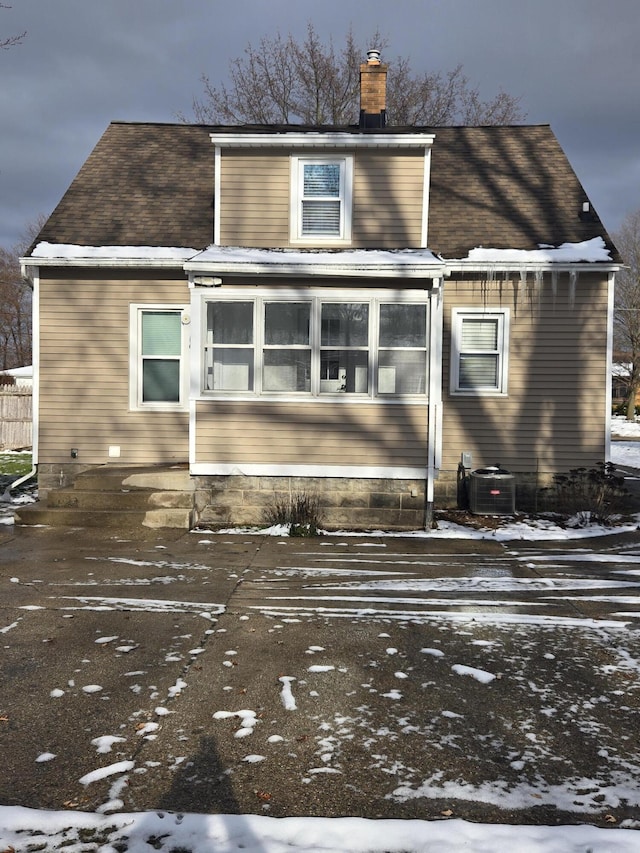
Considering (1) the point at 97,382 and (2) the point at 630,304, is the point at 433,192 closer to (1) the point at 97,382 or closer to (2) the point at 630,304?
(1) the point at 97,382

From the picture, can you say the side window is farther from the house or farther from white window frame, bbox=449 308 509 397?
white window frame, bbox=449 308 509 397

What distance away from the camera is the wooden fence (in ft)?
64.5

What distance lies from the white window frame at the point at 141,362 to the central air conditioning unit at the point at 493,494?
4.72 meters

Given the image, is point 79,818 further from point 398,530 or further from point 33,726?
point 398,530

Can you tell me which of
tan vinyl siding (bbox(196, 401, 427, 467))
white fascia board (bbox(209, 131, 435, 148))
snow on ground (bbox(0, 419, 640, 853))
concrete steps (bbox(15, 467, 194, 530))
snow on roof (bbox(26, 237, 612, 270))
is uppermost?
white fascia board (bbox(209, 131, 435, 148))

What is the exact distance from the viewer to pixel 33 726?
3287 millimetres

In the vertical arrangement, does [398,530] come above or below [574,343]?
below

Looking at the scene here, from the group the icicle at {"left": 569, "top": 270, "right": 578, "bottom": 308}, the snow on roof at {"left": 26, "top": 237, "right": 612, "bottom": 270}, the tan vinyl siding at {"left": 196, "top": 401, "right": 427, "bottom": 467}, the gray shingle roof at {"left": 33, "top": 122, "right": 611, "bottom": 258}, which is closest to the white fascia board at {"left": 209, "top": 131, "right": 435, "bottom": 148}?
the gray shingle roof at {"left": 33, "top": 122, "right": 611, "bottom": 258}

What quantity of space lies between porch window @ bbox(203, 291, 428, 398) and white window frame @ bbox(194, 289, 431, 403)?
0.05ft

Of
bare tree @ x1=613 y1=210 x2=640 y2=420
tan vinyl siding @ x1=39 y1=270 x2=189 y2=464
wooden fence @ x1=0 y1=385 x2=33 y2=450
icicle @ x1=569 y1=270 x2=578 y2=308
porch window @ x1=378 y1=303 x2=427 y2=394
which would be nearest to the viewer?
porch window @ x1=378 y1=303 x2=427 y2=394

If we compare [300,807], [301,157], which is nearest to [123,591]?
[300,807]

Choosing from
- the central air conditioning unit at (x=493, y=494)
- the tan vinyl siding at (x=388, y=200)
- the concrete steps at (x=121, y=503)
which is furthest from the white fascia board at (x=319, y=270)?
the central air conditioning unit at (x=493, y=494)

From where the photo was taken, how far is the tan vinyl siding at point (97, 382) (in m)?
9.89

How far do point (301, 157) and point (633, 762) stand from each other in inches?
347
